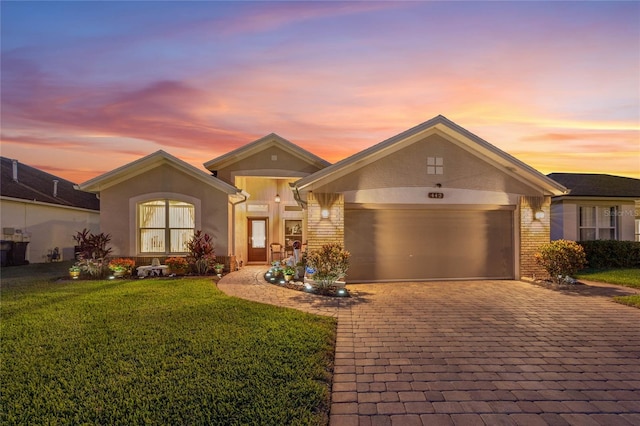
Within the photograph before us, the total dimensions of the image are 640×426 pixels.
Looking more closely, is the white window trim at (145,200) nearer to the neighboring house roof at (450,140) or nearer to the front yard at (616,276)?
the neighboring house roof at (450,140)

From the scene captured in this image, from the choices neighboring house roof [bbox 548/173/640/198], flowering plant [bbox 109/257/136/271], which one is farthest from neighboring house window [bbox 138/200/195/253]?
neighboring house roof [bbox 548/173/640/198]

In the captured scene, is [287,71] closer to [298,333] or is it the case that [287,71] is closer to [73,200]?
[298,333]

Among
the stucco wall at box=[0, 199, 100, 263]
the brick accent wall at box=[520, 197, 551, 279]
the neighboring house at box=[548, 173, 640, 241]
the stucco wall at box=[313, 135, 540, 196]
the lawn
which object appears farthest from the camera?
the stucco wall at box=[0, 199, 100, 263]

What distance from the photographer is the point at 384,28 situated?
34.0 ft

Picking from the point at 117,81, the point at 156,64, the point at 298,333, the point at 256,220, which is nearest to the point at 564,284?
the point at 298,333

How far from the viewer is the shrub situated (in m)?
11.1

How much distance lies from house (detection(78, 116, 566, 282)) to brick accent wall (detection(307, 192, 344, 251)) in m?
0.03

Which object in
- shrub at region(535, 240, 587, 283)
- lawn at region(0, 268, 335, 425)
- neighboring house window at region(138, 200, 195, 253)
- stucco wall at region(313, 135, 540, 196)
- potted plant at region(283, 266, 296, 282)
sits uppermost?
stucco wall at region(313, 135, 540, 196)

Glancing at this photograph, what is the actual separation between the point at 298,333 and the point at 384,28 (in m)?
9.21

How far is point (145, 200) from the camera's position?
556 inches

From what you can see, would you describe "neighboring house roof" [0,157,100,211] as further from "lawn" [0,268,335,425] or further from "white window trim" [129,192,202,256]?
"lawn" [0,268,335,425]

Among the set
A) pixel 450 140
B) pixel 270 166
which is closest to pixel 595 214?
pixel 450 140

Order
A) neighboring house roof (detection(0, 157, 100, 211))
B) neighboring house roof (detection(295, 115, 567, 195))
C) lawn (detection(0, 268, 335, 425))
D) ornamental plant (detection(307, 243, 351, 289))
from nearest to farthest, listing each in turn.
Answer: lawn (detection(0, 268, 335, 425)), ornamental plant (detection(307, 243, 351, 289)), neighboring house roof (detection(295, 115, 567, 195)), neighboring house roof (detection(0, 157, 100, 211))

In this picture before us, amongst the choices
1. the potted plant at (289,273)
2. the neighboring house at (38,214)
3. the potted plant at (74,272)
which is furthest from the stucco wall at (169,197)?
the neighboring house at (38,214)
